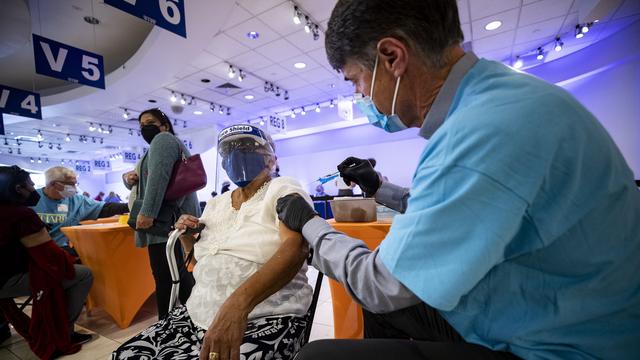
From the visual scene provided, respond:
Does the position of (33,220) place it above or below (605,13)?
below

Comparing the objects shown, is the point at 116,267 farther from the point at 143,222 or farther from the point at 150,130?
the point at 150,130

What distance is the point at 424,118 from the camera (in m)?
0.78

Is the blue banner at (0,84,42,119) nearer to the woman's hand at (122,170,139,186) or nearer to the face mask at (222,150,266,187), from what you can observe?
the woman's hand at (122,170,139,186)

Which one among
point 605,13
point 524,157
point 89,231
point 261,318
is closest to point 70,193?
point 89,231

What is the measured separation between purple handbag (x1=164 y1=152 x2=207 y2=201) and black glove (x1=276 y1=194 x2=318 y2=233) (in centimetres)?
133

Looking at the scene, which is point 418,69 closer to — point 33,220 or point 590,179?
point 590,179

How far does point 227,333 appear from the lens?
90cm

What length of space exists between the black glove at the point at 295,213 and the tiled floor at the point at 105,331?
1.66 metres

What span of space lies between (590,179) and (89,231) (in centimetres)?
322

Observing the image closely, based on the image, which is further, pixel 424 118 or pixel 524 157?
pixel 424 118

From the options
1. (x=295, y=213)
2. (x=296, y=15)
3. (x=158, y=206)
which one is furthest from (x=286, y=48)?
(x=295, y=213)

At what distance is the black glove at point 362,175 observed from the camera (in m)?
1.44

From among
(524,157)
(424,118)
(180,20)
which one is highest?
(180,20)

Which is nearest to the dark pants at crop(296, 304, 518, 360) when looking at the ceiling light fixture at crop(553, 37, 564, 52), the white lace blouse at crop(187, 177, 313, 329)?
the white lace blouse at crop(187, 177, 313, 329)
